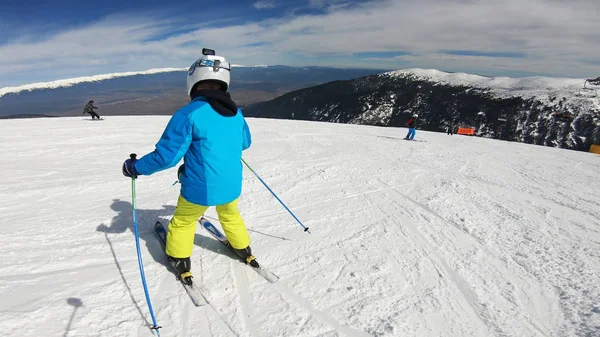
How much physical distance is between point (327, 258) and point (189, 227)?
1758mm

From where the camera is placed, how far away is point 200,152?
9.50 feet

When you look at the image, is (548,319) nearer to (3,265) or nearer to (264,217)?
(264,217)

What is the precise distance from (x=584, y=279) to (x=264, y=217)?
14.1 feet

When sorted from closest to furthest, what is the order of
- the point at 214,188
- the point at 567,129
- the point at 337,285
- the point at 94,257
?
the point at 214,188 < the point at 337,285 < the point at 94,257 < the point at 567,129

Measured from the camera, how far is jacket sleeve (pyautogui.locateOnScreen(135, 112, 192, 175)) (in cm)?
272

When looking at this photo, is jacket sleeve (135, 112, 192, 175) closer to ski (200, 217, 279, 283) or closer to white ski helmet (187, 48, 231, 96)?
white ski helmet (187, 48, 231, 96)

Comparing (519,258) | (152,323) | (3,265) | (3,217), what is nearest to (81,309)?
(152,323)

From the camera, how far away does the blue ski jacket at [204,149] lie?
275cm

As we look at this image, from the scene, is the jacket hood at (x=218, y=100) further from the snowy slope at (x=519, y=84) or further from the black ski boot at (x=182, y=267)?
the snowy slope at (x=519, y=84)

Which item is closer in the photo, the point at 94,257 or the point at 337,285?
the point at 337,285

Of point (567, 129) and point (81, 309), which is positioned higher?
point (81, 309)

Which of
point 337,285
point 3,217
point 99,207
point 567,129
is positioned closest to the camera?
point 337,285

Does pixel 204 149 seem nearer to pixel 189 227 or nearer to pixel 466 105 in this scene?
pixel 189 227

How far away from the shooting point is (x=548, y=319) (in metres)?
2.87
